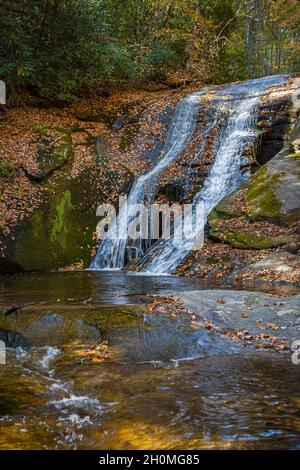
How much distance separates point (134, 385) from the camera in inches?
169

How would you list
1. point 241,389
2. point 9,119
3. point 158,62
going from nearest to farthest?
point 241,389, point 9,119, point 158,62

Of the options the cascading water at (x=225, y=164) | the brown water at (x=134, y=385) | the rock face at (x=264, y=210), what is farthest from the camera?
the cascading water at (x=225, y=164)

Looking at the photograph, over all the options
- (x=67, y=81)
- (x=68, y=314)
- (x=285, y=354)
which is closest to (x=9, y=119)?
(x=67, y=81)

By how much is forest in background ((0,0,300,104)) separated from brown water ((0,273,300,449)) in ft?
30.3

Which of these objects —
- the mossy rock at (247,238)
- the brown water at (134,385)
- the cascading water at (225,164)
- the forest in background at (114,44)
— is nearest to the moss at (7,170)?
the forest in background at (114,44)

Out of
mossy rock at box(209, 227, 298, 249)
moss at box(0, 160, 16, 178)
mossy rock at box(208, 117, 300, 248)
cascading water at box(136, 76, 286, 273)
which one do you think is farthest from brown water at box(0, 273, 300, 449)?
moss at box(0, 160, 16, 178)

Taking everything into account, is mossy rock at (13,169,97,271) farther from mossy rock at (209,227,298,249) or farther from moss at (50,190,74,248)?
mossy rock at (209,227,298,249)

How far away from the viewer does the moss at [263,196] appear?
10.8 m

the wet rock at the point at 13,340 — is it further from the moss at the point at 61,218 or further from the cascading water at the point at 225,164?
the moss at the point at 61,218

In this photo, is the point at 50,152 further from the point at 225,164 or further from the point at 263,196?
the point at 263,196

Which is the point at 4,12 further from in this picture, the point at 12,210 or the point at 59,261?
the point at 59,261

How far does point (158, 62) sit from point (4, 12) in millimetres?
9448

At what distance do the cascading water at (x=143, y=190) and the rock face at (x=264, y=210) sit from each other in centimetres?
237

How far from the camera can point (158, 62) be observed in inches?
816
